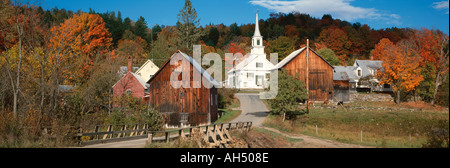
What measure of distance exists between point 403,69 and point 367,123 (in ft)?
61.2

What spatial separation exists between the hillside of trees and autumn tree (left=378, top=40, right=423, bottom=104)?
298 mm

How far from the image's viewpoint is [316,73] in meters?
49.4

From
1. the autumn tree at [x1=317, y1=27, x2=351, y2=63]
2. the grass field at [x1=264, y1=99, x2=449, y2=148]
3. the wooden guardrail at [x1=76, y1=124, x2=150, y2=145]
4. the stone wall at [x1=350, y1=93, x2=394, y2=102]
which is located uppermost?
the autumn tree at [x1=317, y1=27, x2=351, y2=63]

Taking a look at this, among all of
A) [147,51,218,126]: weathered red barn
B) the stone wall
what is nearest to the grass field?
[147,51,218,126]: weathered red barn

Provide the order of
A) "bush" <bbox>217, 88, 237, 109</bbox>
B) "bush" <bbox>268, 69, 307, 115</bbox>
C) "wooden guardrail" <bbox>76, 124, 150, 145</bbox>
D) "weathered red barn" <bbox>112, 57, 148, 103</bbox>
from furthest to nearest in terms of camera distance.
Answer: "bush" <bbox>217, 88, 237, 109</bbox>
"weathered red barn" <bbox>112, 57, 148, 103</bbox>
"bush" <bbox>268, 69, 307, 115</bbox>
"wooden guardrail" <bbox>76, 124, 150, 145</bbox>

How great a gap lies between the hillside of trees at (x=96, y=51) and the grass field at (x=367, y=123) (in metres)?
3.15

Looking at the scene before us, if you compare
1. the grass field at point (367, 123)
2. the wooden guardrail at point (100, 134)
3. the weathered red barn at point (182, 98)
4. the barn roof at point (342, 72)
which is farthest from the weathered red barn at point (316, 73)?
the wooden guardrail at point (100, 134)

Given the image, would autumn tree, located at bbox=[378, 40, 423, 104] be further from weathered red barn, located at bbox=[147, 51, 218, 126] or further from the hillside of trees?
weathered red barn, located at bbox=[147, 51, 218, 126]

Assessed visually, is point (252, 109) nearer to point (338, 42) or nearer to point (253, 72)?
point (253, 72)

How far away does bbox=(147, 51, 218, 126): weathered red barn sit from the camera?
122ft

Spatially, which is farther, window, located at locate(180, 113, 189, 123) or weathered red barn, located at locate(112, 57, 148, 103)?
weathered red barn, located at locate(112, 57, 148, 103)

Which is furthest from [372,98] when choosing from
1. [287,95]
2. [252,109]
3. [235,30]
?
[235,30]
